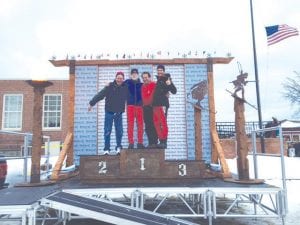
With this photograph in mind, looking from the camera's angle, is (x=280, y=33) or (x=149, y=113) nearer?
(x=149, y=113)

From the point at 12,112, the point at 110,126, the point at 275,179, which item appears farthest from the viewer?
the point at 12,112

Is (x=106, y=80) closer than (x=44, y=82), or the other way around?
(x=44, y=82)

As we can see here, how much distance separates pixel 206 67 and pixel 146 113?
251 cm

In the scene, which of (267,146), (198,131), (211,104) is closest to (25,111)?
(267,146)

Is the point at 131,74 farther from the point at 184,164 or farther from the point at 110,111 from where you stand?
the point at 184,164

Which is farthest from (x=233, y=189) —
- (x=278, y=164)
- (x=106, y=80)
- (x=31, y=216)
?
(x=278, y=164)

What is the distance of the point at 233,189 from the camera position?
5.83 m

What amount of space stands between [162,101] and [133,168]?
2.96 metres

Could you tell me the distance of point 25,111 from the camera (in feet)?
80.9

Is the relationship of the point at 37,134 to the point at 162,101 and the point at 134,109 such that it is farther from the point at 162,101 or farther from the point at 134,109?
the point at 162,101

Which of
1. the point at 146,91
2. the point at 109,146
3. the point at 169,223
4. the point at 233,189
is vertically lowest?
the point at 169,223

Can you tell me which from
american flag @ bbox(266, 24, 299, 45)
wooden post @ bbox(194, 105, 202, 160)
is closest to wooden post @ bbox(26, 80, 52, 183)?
wooden post @ bbox(194, 105, 202, 160)

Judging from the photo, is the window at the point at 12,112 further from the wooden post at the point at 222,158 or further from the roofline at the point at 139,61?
the wooden post at the point at 222,158

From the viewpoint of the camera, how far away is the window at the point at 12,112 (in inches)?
966
